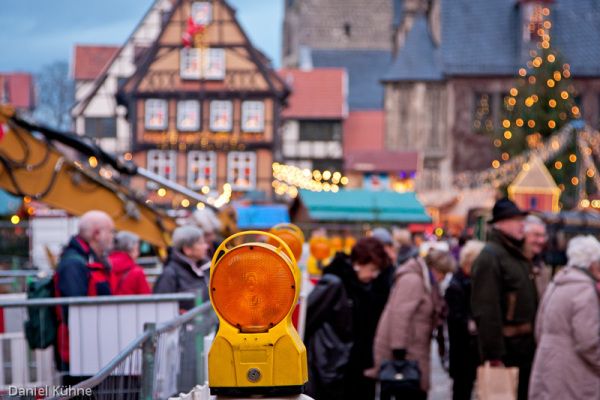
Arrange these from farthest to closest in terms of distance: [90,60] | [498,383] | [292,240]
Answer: [90,60] < [498,383] < [292,240]

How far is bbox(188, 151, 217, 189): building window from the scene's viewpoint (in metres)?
40.5

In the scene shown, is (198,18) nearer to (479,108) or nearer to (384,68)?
(479,108)

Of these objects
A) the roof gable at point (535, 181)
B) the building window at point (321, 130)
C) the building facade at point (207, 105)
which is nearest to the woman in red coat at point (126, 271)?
the roof gable at point (535, 181)

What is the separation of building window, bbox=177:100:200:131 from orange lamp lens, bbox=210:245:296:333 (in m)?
37.9

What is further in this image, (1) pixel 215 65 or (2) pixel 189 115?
(2) pixel 189 115

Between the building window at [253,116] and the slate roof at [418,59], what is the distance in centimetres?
805

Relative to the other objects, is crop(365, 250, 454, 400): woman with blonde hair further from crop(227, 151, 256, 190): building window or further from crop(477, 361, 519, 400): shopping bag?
crop(227, 151, 256, 190): building window

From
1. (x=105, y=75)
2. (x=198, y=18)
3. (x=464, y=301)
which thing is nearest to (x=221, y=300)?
(x=464, y=301)

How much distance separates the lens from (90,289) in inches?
263

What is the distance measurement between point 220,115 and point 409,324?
1320 inches

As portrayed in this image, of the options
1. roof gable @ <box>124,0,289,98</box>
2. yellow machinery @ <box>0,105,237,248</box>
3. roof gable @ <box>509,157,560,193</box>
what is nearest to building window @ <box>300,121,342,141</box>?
roof gable @ <box>124,0,289,98</box>

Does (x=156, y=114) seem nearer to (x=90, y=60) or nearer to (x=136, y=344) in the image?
(x=90, y=60)

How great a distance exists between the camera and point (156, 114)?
40.2m

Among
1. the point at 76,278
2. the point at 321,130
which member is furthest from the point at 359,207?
the point at 76,278
